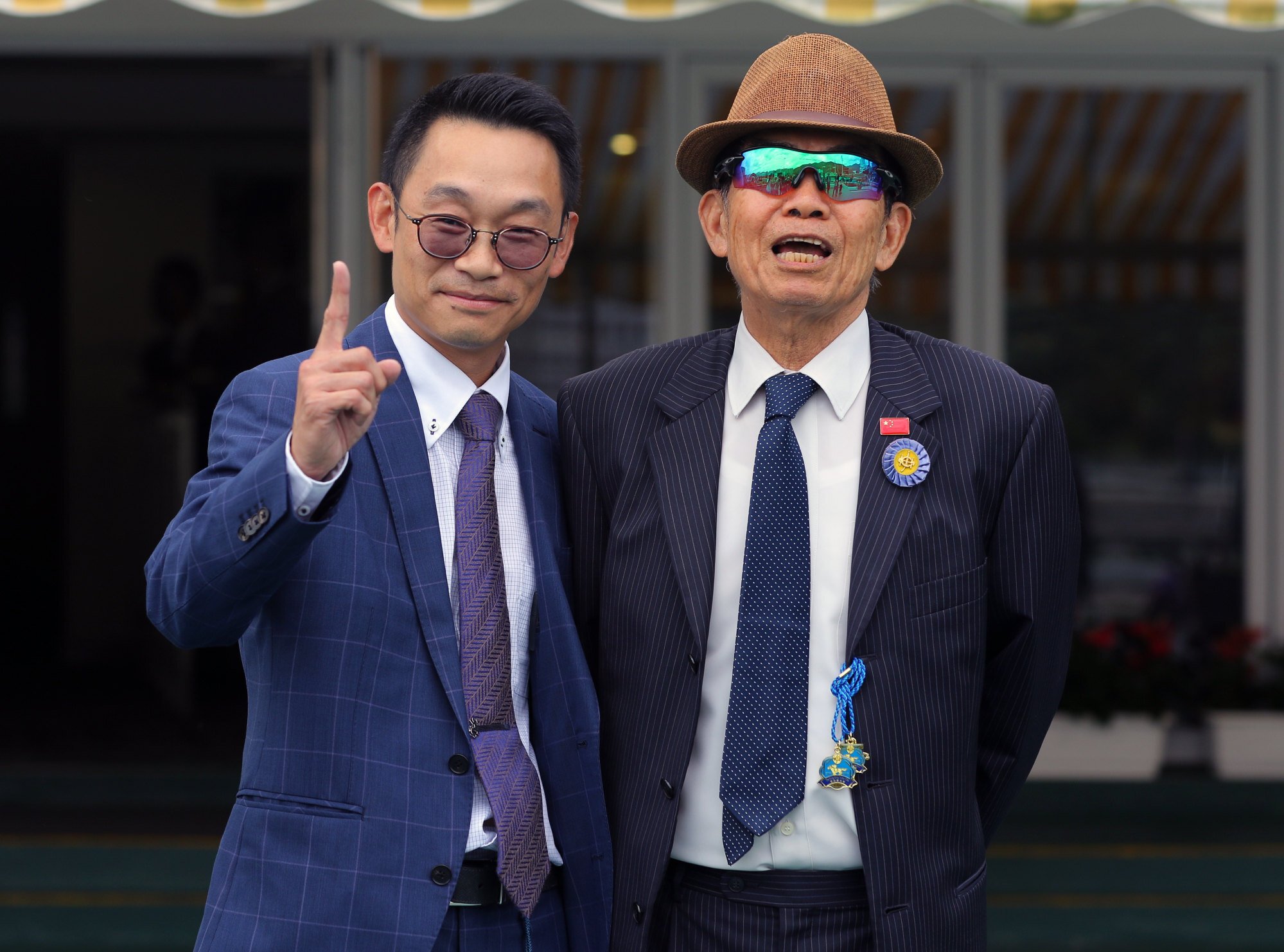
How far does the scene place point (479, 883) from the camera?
188 centimetres

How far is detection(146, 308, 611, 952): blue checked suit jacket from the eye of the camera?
1814 mm

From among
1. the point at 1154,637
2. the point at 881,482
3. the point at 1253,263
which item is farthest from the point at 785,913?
the point at 1253,263

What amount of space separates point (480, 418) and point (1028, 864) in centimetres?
376

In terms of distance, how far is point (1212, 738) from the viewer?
5879mm

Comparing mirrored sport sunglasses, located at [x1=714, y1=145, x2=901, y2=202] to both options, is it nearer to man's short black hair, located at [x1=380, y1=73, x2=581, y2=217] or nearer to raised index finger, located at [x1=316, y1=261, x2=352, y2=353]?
man's short black hair, located at [x1=380, y1=73, x2=581, y2=217]

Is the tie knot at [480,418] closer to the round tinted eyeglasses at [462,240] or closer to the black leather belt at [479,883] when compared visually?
the round tinted eyeglasses at [462,240]

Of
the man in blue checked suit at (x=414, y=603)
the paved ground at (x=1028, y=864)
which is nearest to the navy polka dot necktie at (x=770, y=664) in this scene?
the man in blue checked suit at (x=414, y=603)

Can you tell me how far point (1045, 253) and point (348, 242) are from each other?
314cm

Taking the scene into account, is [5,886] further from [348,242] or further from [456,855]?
[456,855]

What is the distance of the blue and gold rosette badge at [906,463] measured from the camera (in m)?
2.03

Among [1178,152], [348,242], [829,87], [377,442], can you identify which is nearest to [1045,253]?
[1178,152]

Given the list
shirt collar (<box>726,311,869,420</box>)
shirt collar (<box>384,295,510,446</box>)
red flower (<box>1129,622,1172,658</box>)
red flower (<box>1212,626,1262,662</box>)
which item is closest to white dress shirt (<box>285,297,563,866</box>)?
shirt collar (<box>384,295,510,446</box>)

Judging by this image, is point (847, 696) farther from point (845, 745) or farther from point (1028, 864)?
point (1028, 864)

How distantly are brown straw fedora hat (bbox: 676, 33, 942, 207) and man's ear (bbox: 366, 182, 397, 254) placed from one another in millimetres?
465
